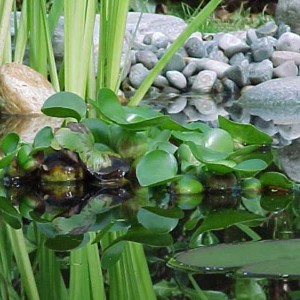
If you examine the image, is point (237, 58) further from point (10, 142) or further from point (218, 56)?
point (10, 142)

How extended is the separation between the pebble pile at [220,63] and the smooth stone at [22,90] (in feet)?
4.59

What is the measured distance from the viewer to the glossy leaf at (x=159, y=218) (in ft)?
6.56

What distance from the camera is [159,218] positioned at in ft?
6.90

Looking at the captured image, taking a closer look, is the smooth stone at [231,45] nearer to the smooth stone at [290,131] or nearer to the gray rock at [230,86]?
the gray rock at [230,86]

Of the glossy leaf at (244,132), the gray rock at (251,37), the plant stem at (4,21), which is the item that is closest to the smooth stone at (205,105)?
the gray rock at (251,37)

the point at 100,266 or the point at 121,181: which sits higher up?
the point at 100,266

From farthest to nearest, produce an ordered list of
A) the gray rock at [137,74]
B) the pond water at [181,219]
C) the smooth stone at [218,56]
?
the smooth stone at [218,56]
the gray rock at [137,74]
the pond water at [181,219]

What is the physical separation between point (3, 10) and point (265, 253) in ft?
7.31

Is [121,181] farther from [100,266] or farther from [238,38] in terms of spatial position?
[238,38]

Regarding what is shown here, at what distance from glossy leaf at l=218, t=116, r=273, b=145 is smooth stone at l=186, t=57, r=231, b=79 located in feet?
12.5

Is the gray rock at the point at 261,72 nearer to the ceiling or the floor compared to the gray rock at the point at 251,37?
nearer to the floor

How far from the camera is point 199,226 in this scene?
6.58ft

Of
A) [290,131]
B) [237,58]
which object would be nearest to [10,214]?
[290,131]

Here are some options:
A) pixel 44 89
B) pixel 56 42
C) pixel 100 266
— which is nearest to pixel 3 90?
pixel 44 89
